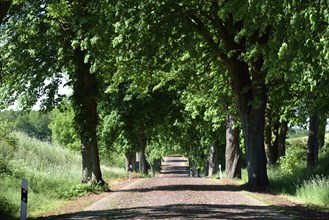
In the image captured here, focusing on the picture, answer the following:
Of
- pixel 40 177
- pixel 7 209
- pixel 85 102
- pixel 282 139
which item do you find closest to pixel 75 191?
pixel 40 177

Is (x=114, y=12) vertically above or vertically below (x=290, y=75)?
above

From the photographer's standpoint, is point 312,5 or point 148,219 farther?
point 148,219

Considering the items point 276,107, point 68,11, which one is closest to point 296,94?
point 276,107

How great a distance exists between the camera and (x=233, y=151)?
30.8 meters

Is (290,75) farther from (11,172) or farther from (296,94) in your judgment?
(296,94)

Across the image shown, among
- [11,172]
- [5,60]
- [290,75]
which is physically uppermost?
[5,60]

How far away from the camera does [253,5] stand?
11.5m

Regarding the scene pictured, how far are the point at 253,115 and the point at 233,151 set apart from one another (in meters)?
9.84

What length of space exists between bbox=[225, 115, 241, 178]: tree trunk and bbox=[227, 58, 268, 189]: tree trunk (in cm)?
882

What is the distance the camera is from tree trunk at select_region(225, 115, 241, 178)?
101ft

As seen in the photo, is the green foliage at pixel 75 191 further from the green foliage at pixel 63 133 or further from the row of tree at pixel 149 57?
the green foliage at pixel 63 133

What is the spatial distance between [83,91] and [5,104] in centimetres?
393

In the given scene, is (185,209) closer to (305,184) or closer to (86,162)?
(305,184)

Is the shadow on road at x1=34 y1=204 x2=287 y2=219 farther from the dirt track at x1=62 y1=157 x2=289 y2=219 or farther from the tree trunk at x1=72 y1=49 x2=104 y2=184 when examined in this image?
the tree trunk at x1=72 y1=49 x2=104 y2=184
